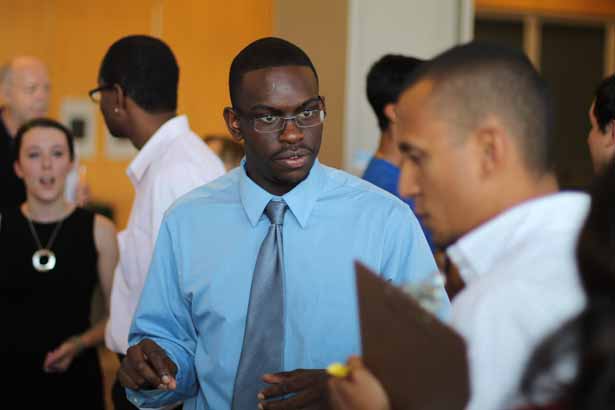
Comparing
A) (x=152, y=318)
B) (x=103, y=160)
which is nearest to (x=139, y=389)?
(x=152, y=318)

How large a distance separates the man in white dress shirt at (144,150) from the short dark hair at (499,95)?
1.63 metres

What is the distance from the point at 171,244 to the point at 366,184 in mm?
523

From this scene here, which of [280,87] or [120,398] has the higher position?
A: [280,87]

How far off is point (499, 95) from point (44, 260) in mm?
2604

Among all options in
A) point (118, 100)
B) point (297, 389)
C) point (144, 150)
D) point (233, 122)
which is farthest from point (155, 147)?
point (297, 389)

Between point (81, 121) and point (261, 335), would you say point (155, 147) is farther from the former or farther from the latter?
point (81, 121)

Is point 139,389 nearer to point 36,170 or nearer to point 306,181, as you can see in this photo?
point 306,181

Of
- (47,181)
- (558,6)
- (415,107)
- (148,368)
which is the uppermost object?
(558,6)

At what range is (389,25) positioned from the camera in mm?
4801

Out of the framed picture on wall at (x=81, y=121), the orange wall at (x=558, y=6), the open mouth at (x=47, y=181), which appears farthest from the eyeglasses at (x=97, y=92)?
the orange wall at (x=558, y=6)

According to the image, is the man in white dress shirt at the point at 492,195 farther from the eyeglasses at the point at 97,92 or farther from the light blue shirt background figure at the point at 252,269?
the eyeglasses at the point at 97,92

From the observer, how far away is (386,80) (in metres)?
3.55

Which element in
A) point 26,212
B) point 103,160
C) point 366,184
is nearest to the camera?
point 366,184

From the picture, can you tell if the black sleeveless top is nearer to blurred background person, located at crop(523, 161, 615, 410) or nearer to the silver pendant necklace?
the silver pendant necklace
